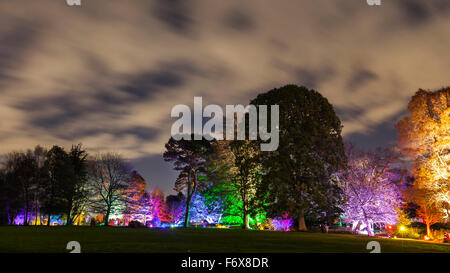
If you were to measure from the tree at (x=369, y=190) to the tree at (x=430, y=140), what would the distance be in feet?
23.2

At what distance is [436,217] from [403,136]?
17072mm

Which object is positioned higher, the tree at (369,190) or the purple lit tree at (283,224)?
the tree at (369,190)

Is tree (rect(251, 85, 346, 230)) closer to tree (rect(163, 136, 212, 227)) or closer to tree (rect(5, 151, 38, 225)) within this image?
tree (rect(163, 136, 212, 227))

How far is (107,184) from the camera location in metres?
62.7

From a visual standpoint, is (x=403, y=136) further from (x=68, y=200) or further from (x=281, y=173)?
(x=68, y=200)

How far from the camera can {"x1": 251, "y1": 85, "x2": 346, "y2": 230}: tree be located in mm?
33594

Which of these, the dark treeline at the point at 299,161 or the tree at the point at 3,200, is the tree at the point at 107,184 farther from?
the dark treeline at the point at 299,161

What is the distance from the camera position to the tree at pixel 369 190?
129 ft

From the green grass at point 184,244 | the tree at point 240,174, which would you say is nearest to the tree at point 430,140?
the green grass at point 184,244

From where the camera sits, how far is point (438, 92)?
31656 mm
